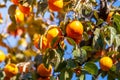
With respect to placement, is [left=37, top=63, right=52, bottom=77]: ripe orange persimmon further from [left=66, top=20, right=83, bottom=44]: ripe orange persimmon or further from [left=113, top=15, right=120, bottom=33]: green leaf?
[left=113, top=15, right=120, bottom=33]: green leaf

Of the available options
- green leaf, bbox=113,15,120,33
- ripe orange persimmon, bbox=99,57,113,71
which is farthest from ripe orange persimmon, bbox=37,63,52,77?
green leaf, bbox=113,15,120,33

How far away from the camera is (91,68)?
1.93 metres

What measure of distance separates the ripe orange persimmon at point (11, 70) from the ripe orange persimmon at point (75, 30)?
0.42 metres

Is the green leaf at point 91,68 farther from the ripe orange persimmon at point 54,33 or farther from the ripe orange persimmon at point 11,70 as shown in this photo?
the ripe orange persimmon at point 11,70

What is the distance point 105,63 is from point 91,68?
6 centimetres

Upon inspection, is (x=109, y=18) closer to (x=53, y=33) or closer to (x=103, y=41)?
(x=103, y=41)

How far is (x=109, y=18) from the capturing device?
2035 mm

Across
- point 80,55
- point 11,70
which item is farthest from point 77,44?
point 11,70

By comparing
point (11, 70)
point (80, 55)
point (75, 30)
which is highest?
point (75, 30)

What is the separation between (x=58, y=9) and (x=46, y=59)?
24 centimetres

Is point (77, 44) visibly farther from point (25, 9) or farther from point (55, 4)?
point (25, 9)

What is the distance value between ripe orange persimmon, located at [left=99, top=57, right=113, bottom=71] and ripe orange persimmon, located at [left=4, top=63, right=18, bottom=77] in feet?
1.40

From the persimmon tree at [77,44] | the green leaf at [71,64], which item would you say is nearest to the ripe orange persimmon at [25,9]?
the persimmon tree at [77,44]

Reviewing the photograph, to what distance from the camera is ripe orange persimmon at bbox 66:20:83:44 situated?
1843 mm
